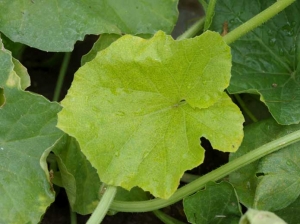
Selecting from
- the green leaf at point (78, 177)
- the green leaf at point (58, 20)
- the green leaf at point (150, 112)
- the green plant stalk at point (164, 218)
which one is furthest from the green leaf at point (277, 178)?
the green leaf at point (58, 20)

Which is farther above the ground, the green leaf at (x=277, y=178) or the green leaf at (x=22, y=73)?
the green leaf at (x=22, y=73)

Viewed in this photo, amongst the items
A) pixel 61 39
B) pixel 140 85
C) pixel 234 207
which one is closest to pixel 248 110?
pixel 234 207

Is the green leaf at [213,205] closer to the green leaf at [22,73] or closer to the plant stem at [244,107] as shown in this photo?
the plant stem at [244,107]

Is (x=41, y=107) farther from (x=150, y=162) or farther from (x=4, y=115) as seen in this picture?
(x=150, y=162)

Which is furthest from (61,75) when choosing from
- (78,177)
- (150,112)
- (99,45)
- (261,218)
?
(261,218)

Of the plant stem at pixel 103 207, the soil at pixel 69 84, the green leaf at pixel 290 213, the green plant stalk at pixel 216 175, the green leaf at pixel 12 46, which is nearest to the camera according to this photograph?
the plant stem at pixel 103 207

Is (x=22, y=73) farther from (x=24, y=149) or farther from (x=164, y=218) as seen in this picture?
(x=164, y=218)
